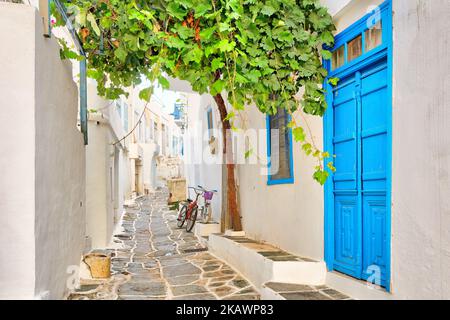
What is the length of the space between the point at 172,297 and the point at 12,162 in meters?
2.65

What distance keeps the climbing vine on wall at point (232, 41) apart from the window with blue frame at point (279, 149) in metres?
1.45

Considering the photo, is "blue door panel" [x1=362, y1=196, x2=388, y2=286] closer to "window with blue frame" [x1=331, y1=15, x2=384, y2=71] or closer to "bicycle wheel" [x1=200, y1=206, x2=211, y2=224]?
"window with blue frame" [x1=331, y1=15, x2=384, y2=71]

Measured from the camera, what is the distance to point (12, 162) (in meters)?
2.83

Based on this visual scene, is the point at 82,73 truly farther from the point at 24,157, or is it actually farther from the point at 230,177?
the point at 230,177

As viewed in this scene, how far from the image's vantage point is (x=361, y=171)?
378cm

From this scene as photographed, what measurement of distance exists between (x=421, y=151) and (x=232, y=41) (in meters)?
1.71

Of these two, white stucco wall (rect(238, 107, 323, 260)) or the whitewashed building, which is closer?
the whitewashed building

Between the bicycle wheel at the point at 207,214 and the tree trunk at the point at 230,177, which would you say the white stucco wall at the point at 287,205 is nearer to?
the tree trunk at the point at 230,177

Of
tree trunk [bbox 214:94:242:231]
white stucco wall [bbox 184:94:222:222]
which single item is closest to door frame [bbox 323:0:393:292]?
tree trunk [bbox 214:94:242:231]

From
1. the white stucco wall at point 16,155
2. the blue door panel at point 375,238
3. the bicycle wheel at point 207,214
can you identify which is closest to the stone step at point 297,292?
the blue door panel at point 375,238

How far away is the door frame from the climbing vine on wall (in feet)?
0.60

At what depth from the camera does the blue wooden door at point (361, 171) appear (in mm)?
3465

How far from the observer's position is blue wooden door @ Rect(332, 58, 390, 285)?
3465 millimetres
